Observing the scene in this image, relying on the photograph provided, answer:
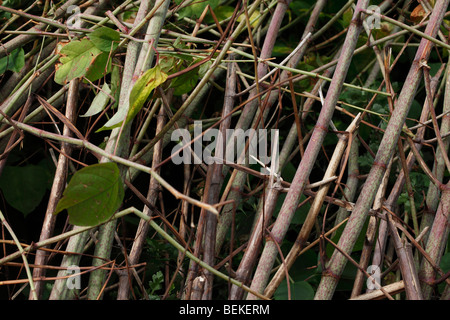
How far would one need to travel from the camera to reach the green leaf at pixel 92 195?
0.52 meters

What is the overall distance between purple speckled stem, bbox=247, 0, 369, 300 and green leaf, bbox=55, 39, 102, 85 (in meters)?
0.31

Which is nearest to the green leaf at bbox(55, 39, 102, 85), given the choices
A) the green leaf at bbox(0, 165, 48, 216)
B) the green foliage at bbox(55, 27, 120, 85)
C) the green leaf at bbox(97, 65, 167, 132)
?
the green foliage at bbox(55, 27, 120, 85)

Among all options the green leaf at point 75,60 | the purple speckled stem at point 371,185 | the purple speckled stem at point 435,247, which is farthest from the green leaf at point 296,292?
the green leaf at point 75,60

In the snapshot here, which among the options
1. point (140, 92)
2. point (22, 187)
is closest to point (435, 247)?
point (140, 92)

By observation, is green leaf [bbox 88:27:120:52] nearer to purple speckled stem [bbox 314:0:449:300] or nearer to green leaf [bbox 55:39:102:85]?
green leaf [bbox 55:39:102:85]

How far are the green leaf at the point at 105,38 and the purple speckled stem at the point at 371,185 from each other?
37 cm

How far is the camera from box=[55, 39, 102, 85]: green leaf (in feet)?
2.15

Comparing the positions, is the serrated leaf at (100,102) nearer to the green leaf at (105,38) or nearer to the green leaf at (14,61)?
the green leaf at (105,38)

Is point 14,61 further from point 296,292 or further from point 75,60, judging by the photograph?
point 296,292

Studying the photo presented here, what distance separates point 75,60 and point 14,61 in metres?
0.22

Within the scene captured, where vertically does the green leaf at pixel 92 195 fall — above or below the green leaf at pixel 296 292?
above

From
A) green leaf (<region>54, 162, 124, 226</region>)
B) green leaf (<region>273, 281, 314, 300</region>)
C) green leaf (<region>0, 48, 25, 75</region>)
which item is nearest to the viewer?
green leaf (<region>54, 162, 124, 226</region>)

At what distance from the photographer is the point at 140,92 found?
56 cm

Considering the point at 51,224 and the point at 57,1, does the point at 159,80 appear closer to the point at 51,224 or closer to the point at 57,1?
the point at 51,224
